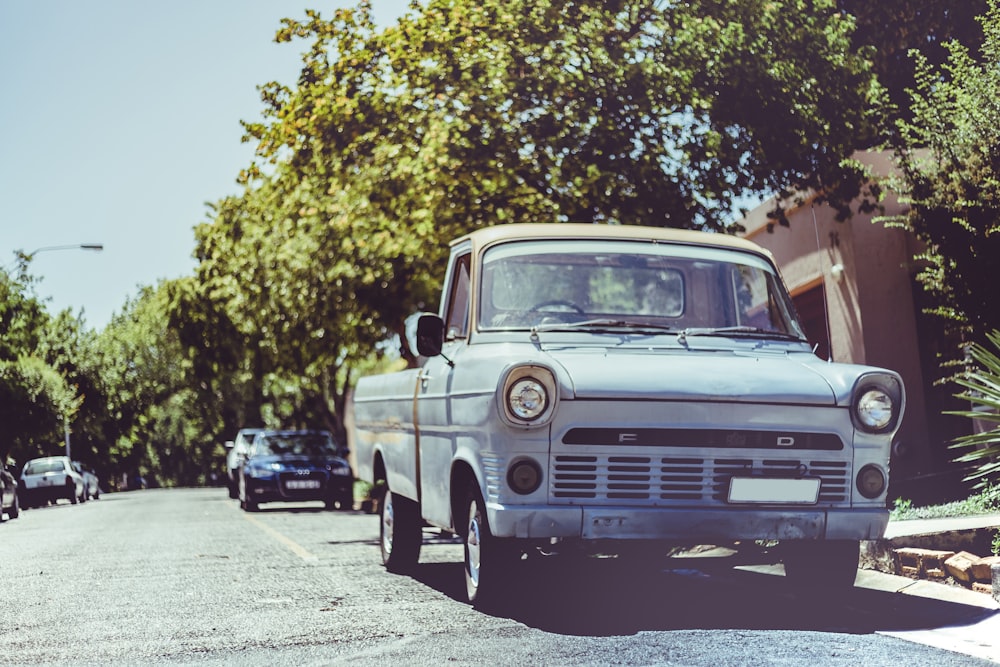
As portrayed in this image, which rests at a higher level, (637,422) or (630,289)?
(630,289)

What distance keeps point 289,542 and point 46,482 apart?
2414cm

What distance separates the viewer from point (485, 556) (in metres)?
6.94

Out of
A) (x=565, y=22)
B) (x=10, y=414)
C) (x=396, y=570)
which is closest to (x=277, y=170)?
(x=565, y=22)

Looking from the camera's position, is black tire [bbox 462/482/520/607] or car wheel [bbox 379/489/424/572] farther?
car wheel [bbox 379/489/424/572]

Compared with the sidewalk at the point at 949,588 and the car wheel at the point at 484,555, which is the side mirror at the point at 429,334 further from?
the sidewalk at the point at 949,588

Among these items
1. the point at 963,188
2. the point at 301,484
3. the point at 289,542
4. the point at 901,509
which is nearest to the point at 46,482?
the point at 301,484

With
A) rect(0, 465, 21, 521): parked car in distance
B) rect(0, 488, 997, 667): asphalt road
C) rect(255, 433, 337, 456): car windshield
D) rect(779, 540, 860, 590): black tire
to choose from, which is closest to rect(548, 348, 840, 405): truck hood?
rect(779, 540, 860, 590): black tire

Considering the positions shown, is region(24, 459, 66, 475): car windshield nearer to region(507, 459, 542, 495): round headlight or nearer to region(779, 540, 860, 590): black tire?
region(779, 540, 860, 590): black tire

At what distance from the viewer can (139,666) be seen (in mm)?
5816

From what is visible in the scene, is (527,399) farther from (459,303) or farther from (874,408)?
(874,408)

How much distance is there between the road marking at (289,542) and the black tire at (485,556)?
4410mm

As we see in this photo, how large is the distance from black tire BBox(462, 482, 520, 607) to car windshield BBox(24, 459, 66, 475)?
3089 centimetres

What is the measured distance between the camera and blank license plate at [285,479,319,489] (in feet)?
71.5

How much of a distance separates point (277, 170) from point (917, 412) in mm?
8762
